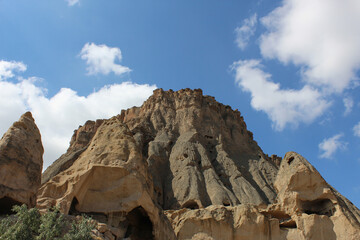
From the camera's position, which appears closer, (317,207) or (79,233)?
(79,233)

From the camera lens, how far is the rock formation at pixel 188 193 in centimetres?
1789

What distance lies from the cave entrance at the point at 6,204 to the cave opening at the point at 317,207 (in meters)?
21.5

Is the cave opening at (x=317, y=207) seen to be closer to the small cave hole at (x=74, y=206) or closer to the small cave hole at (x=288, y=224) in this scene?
the small cave hole at (x=288, y=224)

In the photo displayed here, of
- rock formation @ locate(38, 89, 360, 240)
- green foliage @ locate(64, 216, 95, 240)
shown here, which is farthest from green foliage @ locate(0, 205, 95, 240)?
rock formation @ locate(38, 89, 360, 240)

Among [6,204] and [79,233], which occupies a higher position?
[6,204]

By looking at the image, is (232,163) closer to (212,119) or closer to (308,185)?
(212,119)

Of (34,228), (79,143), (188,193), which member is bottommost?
(34,228)

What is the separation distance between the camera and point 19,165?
13.8 metres

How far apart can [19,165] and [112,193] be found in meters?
5.30

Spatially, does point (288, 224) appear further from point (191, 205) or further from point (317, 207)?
point (191, 205)

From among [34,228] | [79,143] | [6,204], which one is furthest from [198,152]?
[34,228]

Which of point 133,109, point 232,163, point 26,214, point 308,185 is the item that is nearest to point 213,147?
point 232,163

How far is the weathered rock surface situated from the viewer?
13164 millimetres

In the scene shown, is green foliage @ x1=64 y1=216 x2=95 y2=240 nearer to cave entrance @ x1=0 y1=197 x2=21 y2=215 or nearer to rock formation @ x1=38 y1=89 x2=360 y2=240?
cave entrance @ x1=0 y1=197 x2=21 y2=215
